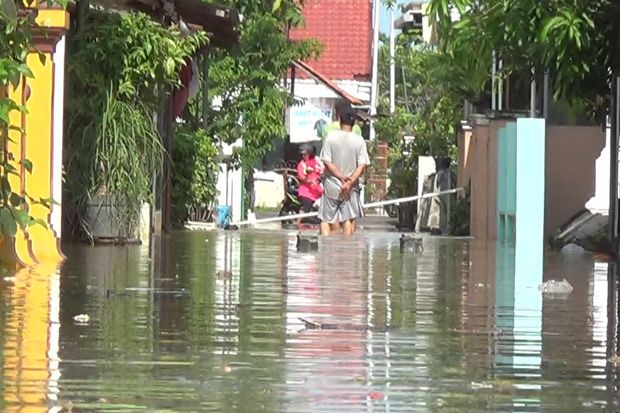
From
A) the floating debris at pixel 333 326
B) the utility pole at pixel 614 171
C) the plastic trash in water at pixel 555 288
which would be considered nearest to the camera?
the floating debris at pixel 333 326

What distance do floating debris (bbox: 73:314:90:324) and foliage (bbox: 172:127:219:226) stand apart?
14962mm

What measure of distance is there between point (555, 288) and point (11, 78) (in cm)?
418

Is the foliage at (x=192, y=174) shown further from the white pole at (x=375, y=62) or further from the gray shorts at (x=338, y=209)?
the white pole at (x=375, y=62)

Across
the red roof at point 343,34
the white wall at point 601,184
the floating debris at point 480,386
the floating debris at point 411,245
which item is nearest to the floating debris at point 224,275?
the floating debris at point 411,245

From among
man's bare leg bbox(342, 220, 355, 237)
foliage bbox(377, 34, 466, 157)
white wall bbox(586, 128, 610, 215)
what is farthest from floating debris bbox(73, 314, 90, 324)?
white wall bbox(586, 128, 610, 215)

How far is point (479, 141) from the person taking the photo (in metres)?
26.2

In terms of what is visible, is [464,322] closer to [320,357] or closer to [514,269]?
[320,357]

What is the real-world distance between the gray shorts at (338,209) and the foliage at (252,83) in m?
9.43

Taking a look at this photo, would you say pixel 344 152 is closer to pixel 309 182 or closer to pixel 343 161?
pixel 343 161

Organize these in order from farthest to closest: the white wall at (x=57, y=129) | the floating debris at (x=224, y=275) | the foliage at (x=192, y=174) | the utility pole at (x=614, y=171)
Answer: the foliage at (x=192, y=174)
the utility pole at (x=614, y=171)
the white wall at (x=57, y=129)
the floating debris at (x=224, y=275)

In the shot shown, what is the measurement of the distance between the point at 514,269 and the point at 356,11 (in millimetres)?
47521

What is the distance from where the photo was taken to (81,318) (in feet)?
28.2

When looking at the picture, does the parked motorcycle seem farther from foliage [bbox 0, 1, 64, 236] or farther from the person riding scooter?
foliage [bbox 0, 1, 64, 236]

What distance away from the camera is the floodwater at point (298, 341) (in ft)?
20.2
